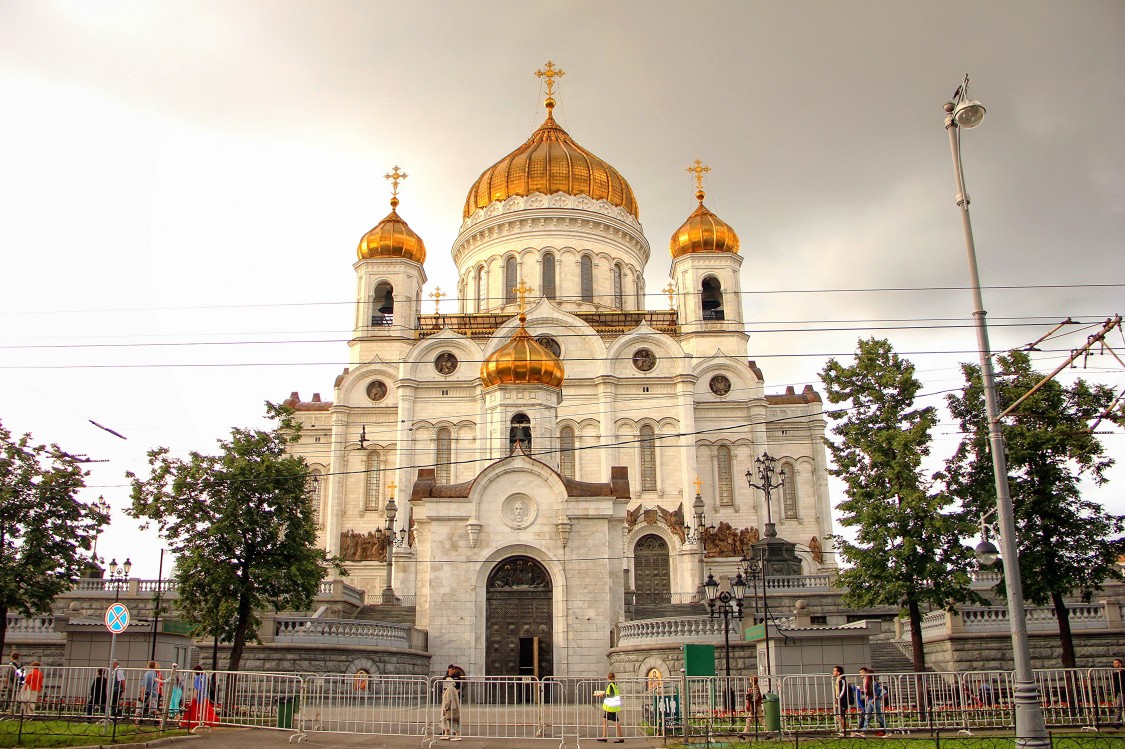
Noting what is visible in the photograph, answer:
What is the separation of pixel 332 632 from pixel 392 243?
2610cm

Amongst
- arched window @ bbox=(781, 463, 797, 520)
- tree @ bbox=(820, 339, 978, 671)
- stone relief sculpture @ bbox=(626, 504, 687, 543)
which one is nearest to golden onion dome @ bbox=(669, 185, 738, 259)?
arched window @ bbox=(781, 463, 797, 520)

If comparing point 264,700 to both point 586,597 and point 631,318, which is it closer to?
point 586,597

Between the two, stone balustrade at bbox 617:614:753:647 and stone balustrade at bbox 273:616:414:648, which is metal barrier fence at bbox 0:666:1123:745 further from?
stone balustrade at bbox 273:616:414:648

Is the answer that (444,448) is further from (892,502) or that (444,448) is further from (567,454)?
(892,502)

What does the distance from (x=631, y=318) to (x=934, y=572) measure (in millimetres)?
26662

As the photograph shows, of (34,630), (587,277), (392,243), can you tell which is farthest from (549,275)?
(34,630)

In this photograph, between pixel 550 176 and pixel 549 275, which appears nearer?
pixel 549 275

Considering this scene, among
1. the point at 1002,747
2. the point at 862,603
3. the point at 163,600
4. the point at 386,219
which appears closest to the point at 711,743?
the point at 1002,747

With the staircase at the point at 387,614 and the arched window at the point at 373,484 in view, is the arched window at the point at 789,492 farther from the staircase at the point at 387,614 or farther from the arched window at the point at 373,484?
the staircase at the point at 387,614

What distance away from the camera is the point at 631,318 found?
4853 cm

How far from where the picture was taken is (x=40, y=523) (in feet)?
81.1

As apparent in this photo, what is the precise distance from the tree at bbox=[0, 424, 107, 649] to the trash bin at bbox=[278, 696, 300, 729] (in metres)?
10.5

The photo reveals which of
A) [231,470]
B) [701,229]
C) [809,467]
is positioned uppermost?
[701,229]

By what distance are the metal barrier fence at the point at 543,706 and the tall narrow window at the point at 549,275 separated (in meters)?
33.4
